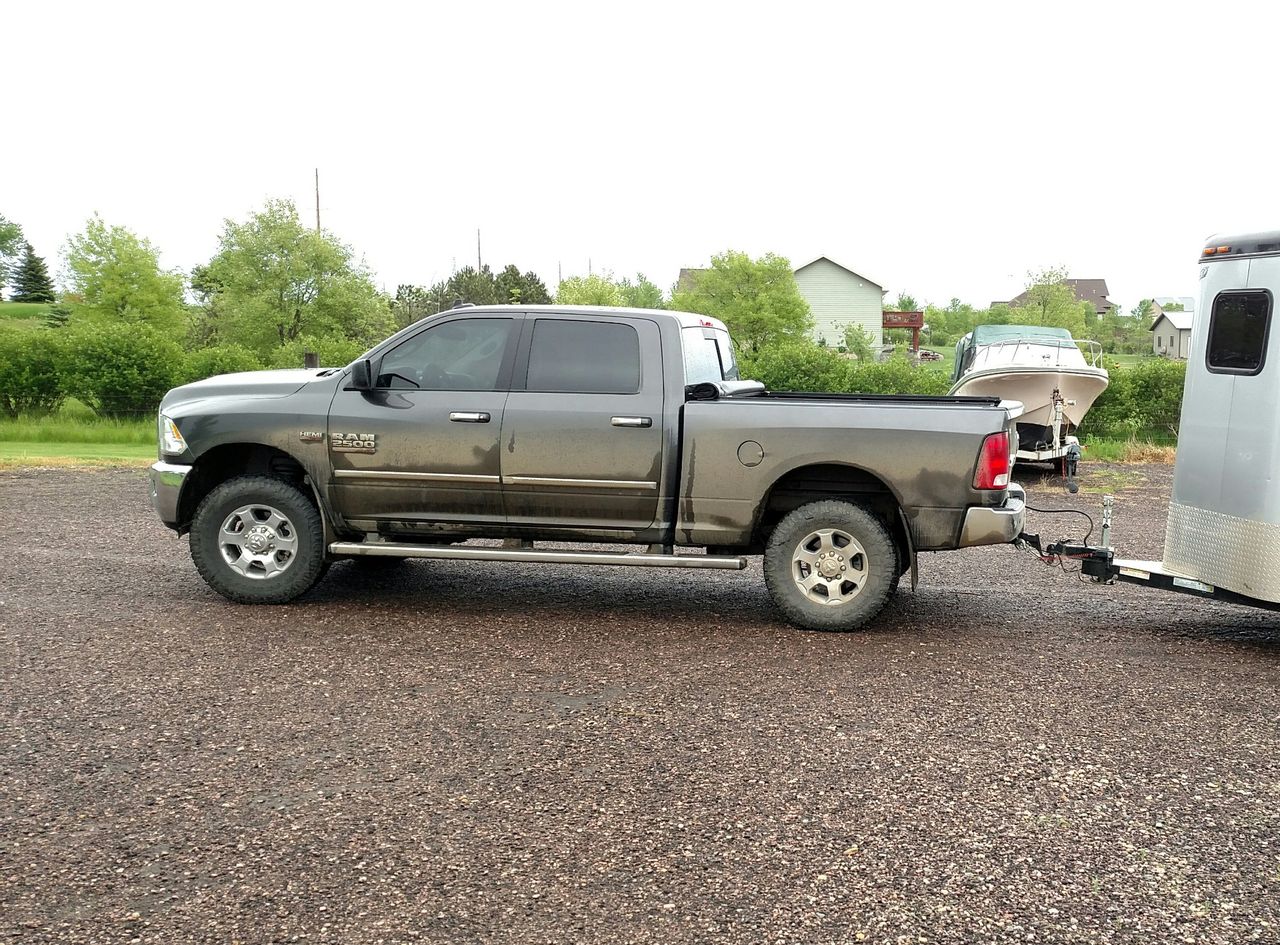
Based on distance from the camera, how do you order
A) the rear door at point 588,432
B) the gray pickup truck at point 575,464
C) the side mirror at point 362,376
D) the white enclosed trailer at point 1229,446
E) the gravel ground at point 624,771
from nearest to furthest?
the gravel ground at point 624,771 → the white enclosed trailer at point 1229,446 → the gray pickup truck at point 575,464 → the rear door at point 588,432 → the side mirror at point 362,376

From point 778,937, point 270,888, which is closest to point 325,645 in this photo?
point 270,888

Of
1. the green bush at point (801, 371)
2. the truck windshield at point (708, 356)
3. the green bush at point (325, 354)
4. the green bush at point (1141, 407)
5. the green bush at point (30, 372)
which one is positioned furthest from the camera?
the green bush at point (325, 354)

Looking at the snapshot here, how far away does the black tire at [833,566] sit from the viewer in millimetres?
7293

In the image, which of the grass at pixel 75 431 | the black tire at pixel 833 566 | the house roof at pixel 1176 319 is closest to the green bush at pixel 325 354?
the grass at pixel 75 431

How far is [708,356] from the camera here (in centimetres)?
827

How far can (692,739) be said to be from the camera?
5352mm

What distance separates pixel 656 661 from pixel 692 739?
1397mm

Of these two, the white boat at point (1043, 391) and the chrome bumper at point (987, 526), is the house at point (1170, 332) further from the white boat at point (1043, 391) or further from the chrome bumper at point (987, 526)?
the chrome bumper at point (987, 526)

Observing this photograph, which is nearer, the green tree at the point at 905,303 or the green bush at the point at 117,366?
the green bush at the point at 117,366

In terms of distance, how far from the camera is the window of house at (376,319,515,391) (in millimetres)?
7781

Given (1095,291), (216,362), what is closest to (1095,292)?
(1095,291)

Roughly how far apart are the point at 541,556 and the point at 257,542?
79.1 inches

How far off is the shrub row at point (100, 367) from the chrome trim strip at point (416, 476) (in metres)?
14.8

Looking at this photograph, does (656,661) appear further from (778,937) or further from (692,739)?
(778,937)
